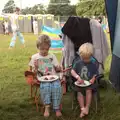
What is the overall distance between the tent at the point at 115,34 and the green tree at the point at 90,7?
1682 inches

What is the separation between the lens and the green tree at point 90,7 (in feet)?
164

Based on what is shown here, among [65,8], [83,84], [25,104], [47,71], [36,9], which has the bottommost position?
[36,9]

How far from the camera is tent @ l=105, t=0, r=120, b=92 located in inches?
235

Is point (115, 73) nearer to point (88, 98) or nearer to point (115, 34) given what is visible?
point (115, 34)

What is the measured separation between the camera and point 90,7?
5450cm

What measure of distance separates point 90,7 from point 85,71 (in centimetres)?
5061

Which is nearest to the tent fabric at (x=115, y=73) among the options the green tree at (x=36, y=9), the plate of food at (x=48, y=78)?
the plate of food at (x=48, y=78)

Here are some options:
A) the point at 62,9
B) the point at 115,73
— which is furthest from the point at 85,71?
the point at 62,9

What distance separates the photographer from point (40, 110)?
498cm

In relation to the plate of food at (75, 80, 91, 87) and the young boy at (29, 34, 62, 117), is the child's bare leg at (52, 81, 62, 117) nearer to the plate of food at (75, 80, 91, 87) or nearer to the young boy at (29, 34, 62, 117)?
the young boy at (29, 34, 62, 117)

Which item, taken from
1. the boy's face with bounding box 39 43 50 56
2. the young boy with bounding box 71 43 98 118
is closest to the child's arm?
the young boy with bounding box 71 43 98 118

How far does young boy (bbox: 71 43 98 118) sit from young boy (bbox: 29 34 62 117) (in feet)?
0.94

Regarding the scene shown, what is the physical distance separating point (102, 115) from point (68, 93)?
55.6 inches

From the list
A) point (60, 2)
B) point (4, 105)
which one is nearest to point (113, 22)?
point (4, 105)
